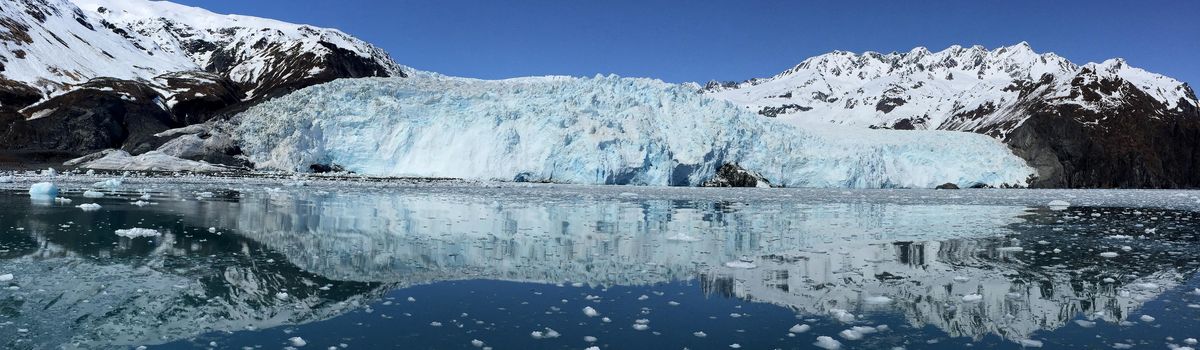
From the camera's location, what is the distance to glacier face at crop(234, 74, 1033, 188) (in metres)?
32.7

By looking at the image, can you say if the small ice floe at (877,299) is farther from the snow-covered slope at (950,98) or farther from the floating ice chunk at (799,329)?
the snow-covered slope at (950,98)

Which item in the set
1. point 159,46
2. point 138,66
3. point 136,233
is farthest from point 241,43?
point 136,233

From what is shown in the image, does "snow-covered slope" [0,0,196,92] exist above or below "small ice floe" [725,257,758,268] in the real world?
above

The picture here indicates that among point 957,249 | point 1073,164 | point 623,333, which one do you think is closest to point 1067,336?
point 623,333

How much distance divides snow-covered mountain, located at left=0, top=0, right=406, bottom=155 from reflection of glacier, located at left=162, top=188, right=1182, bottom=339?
38.9 metres

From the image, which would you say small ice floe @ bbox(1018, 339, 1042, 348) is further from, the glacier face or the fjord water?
the glacier face

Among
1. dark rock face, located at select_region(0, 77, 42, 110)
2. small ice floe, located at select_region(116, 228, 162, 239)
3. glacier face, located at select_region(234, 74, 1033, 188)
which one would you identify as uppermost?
dark rock face, located at select_region(0, 77, 42, 110)

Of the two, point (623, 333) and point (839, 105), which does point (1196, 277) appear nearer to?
point (623, 333)

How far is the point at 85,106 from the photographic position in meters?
53.9

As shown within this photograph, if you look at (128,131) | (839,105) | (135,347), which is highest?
(839,105)

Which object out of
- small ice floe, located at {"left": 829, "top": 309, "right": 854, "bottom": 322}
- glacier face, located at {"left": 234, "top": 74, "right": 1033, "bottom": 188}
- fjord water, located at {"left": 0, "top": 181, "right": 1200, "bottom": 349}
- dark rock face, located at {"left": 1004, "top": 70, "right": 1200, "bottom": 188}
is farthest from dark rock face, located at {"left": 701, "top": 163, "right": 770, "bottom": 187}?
small ice floe, located at {"left": 829, "top": 309, "right": 854, "bottom": 322}

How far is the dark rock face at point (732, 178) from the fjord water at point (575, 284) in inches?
780

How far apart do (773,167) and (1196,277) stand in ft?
88.0

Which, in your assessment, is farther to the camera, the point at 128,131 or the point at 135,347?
the point at 128,131
